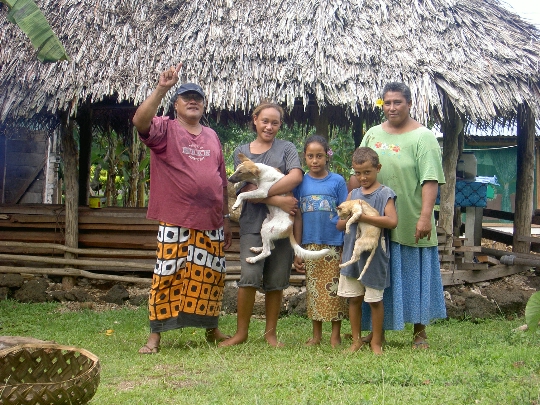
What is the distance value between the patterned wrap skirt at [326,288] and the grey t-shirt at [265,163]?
1.27ft

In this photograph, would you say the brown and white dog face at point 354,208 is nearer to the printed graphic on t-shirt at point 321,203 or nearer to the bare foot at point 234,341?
the printed graphic on t-shirt at point 321,203

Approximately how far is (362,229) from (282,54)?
3527 mm

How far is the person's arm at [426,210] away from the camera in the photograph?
438cm

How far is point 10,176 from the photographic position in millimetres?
10961

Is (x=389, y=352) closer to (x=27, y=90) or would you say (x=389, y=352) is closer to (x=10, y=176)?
(x=27, y=90)

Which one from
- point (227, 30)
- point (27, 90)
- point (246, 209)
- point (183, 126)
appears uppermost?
point (227, 30)

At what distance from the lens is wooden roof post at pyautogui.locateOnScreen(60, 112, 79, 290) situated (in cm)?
815

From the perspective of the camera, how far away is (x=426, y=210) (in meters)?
4.41

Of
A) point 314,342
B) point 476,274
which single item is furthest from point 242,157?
point 476,274

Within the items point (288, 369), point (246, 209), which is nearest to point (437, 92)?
point (246, 209)

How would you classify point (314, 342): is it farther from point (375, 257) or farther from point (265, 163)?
point (265, 163)

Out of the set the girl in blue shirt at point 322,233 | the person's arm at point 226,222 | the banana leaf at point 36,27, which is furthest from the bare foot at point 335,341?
the banana leaf at point 36,27

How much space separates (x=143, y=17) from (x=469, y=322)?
508cm

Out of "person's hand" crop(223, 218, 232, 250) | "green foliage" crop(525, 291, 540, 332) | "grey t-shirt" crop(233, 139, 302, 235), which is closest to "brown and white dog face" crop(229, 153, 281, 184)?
"grey t-shirt" crop(233, 139, 302, 235)
